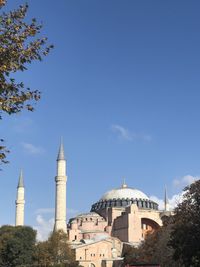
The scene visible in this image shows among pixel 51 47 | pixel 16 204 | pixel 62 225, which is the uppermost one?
pixel 16 204

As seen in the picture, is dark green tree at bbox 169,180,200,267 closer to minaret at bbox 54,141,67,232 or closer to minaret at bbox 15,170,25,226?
minaret at bbox 54,141,67,232

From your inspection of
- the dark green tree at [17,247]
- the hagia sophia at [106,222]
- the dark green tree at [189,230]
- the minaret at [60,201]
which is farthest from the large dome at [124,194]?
the dark green tree at [189,230]

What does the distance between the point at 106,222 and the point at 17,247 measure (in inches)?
1340

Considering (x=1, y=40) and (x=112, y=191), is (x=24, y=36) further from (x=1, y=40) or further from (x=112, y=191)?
(x=112, y=191)

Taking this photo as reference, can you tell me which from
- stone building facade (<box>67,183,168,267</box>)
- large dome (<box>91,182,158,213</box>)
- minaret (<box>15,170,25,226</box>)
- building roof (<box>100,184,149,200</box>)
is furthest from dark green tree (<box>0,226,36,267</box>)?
building roof (<box>100,184,149,200</box>)

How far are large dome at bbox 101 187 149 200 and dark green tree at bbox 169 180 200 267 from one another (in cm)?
6233

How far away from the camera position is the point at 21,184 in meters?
94.1

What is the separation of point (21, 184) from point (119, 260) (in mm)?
26377

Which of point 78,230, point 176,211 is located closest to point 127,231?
point 78,230

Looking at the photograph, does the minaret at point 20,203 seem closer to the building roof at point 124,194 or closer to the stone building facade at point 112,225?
the stone building facade at point 112,225

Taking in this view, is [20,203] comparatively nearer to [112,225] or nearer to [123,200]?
[112,225]

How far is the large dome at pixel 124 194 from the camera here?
323 feet

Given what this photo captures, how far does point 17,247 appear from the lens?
62062mm

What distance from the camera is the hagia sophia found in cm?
7956
